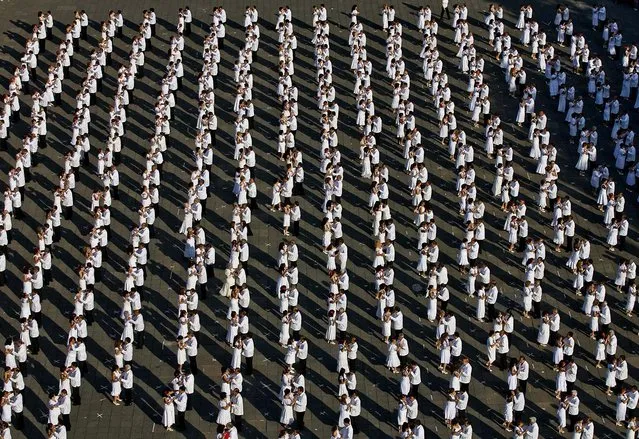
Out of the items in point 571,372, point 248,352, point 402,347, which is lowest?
point 248,352

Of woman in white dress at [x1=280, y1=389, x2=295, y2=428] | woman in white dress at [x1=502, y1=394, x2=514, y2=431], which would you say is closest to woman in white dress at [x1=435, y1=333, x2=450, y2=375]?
woman in white dress at [x1=502, y1=394, x2=514, y2=431]

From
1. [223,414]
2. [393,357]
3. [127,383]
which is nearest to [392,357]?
[393,357]

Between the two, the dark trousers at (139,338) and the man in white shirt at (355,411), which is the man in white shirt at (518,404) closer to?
the man in white shirt at (355,411)

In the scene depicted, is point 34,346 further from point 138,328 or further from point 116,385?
point 116,385

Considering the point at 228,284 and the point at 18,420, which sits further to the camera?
the point at 228,284

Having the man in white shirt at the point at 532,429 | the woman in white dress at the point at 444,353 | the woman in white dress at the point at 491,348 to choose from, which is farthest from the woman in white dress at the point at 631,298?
the man in white shirt at the point at 532,429

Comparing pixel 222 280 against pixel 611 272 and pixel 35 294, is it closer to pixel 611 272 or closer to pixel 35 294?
pixel 35 294
